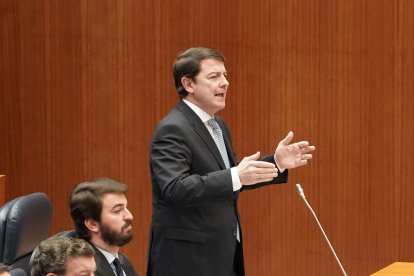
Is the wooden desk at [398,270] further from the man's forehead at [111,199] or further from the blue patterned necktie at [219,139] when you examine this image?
the man's forehead at [111,199]

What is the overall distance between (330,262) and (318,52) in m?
0.55

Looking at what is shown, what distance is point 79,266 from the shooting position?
1.41 m

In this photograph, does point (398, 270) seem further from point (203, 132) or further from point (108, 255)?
point (108, 255)

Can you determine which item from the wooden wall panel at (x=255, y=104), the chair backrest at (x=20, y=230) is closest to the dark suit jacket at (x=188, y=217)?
the chair backrest at (x=20, y=230)

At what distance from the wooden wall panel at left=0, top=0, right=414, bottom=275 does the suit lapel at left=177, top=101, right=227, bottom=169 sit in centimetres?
82

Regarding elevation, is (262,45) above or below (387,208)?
above

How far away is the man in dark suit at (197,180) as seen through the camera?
169 cm

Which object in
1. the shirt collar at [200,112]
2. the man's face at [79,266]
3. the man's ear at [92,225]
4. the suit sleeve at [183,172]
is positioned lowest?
the man's face at [79,266]

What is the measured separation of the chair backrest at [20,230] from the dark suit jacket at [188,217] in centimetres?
21

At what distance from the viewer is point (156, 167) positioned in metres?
1.74

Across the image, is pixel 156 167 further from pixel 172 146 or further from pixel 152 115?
pixel 152 115

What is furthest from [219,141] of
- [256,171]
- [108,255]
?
[108,255]

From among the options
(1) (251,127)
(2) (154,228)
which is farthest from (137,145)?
(2) (154,228)

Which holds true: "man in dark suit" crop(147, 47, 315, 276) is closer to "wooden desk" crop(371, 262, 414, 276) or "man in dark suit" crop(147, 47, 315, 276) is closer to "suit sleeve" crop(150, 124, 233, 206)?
"suit sleeve" crop(150, 124, 233, 206)
